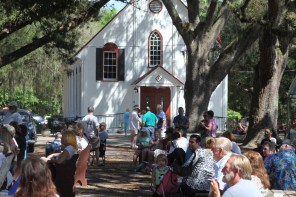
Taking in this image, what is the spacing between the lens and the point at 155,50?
45.2m

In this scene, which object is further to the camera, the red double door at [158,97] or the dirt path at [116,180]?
the red double door at [158,97]

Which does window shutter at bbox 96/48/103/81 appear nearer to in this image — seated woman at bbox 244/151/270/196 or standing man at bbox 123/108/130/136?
standing man at bbox 123/108/130/136

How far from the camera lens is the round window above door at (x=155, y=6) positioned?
44.8m

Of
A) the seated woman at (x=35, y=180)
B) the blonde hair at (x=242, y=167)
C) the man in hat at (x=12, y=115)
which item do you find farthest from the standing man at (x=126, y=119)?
the seated woman at (x=35, y=180)

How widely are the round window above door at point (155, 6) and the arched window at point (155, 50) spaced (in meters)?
1.32

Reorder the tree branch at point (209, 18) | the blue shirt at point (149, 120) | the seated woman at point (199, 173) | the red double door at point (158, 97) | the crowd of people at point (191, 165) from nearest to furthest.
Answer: the crowd of people at point (191, 165)
the seated woman at point (199, 173)
the blue shirt at point (149, 120)
the tree branch at point (209, 18)
the red double door at point (158, 97)

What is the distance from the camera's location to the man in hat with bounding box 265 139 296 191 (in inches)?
436

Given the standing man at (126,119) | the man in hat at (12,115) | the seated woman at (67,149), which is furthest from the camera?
the standing man at (126,119)

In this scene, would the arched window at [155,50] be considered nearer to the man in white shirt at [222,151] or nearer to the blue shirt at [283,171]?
the blue shirt at [283,171]

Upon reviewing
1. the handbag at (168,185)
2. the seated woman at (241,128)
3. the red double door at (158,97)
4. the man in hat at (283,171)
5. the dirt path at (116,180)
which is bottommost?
the dirt path at (116,180)

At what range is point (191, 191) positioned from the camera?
11891 mm

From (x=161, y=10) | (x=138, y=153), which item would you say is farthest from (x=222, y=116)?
(x=138, y=153)

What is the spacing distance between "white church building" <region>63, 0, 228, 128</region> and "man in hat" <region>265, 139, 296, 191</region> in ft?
109

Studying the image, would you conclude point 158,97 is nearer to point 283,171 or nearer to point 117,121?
point 117,121
